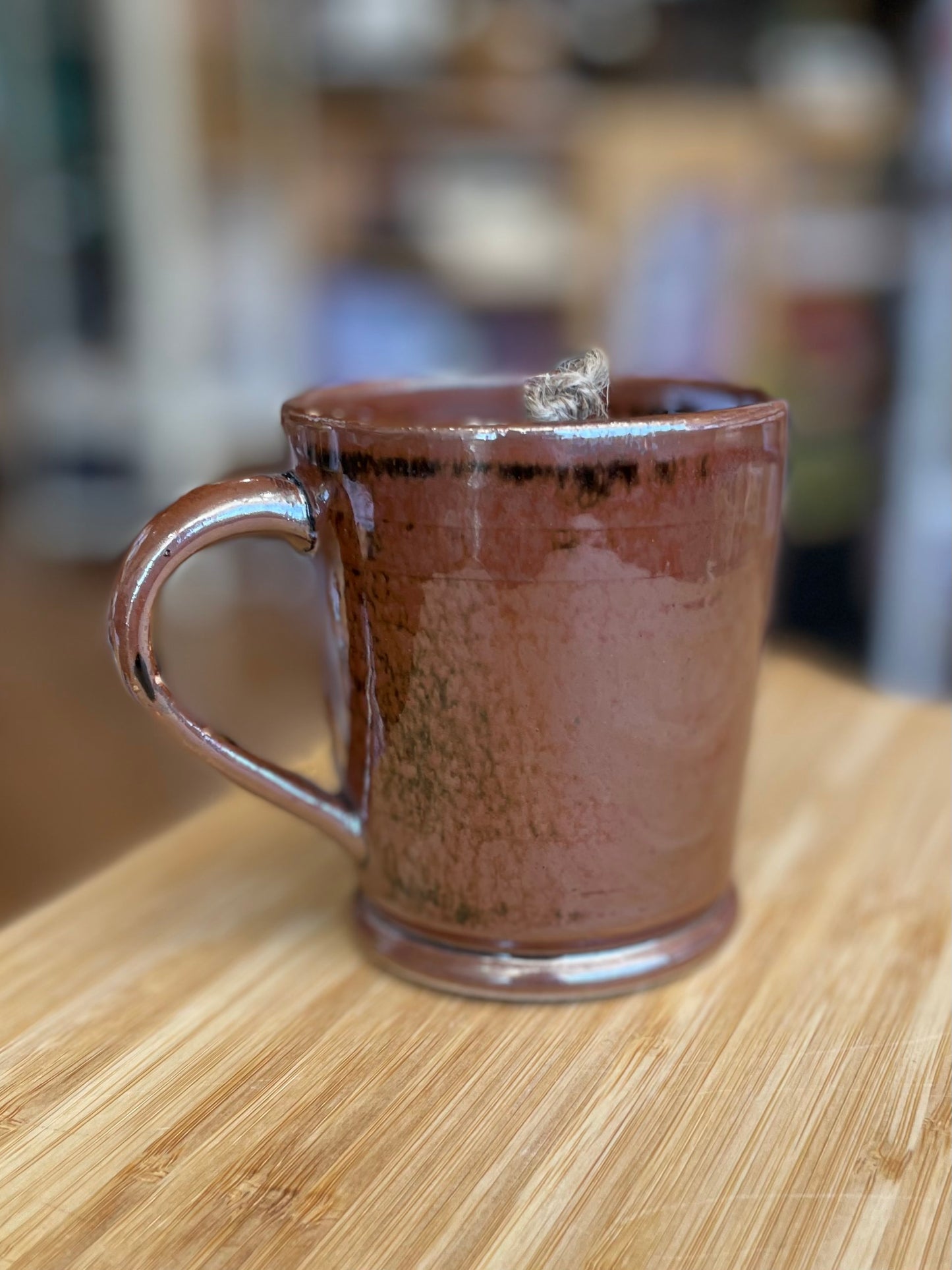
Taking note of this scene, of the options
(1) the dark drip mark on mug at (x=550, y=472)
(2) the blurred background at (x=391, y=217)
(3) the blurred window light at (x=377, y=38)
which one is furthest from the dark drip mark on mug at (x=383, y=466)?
(3) the blurred window light at (x=377, y=38)

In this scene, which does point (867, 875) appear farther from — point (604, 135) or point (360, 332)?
point (360, 332)

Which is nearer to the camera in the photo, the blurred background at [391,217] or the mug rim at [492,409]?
the mug rim at [492,409]

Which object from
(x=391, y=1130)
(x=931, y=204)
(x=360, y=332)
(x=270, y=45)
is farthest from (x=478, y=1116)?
(x=270, y=45)

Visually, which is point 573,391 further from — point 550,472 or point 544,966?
point 544,966

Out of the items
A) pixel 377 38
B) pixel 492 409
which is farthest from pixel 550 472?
pixel 377 38

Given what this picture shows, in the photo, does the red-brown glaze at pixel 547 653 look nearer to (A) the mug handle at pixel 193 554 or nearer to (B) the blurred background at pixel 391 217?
(A) the mug handle at pixel 193 554
